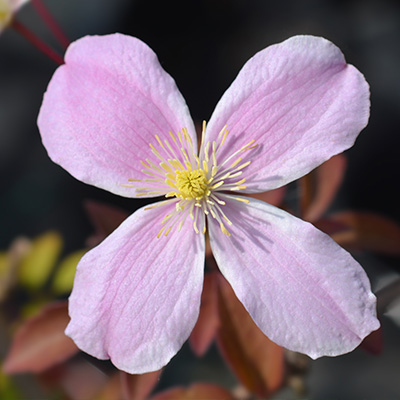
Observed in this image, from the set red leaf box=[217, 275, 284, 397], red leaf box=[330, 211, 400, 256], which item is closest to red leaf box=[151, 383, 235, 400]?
red leaf box=[217, 275, 284, 397]

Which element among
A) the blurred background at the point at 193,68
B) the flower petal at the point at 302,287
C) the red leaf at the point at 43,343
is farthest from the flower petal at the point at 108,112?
the blurred background at the point at 193,68

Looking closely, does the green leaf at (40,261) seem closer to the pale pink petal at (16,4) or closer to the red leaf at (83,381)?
the red leaf at (83,381)

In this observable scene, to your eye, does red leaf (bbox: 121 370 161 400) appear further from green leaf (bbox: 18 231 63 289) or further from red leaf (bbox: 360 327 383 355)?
green leaf (bbox: 18 231 63 289)

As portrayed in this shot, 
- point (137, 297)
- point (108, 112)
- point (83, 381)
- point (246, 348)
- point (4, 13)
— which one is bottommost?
point (83, 381)

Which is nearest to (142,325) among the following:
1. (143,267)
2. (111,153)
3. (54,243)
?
(143,267)

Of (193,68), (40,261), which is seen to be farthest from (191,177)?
(193,68)

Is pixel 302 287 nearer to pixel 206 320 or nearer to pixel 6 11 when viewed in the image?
pixel 206 320

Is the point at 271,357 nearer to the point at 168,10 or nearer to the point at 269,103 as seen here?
the point at 269,103

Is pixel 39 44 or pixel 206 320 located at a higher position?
pixel 39 44
